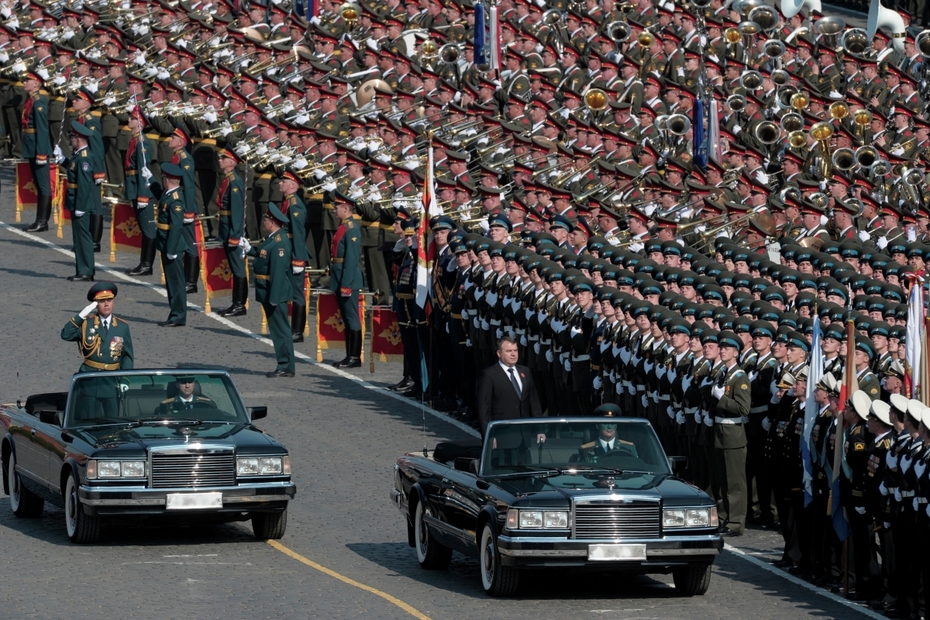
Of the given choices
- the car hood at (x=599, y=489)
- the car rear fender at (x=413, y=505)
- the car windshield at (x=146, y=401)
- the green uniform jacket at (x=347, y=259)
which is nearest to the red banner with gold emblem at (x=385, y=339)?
the green uniform jacket at (x=347, y=259)

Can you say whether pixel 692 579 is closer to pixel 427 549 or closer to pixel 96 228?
pixel 427 549

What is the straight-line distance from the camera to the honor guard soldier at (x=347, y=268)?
26.6 metres

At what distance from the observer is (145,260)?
31.4 metres

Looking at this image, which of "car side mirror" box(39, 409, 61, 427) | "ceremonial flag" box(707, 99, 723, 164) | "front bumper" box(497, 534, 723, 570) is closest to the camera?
"front bumper" box(497, 534, 723, 570)

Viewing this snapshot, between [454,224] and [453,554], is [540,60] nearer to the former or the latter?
[454,224]

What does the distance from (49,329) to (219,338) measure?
2.12 metres

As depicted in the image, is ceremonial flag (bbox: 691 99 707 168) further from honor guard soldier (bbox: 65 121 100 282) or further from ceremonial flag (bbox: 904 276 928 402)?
ceremonial flag (bbox: 904 276 928 402)

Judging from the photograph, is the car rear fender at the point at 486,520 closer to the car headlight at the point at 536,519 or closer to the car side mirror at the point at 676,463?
the car headlight at the point at 536,519

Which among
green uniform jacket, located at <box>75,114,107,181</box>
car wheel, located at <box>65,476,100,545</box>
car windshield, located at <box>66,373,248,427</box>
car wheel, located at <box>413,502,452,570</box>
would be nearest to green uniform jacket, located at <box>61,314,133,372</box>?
car windshield, located at <box>66,373,248,427</box>

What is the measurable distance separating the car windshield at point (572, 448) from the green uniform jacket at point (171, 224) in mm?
12586

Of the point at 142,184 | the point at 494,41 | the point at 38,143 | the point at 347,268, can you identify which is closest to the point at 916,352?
the point at 347,268

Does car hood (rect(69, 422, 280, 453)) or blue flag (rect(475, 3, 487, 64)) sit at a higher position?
blue flag (rect(475, 3, 487, 64))

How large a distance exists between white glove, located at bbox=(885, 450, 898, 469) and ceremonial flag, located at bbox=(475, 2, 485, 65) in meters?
18.4

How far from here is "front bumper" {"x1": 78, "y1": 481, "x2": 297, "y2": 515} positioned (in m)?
17.2
